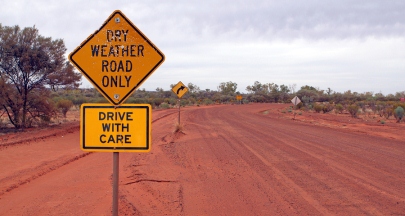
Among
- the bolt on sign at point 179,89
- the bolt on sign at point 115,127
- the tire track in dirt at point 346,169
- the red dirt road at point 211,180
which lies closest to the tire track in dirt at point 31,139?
the red dirt road at point 211,180

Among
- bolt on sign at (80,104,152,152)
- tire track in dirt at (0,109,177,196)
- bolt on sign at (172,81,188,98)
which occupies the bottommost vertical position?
tire track in dirt at (0,109,177,196)

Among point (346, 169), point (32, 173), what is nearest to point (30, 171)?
point (32, 173)

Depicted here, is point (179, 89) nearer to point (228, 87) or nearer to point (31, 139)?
point (31, 139)

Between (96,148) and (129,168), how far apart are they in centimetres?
689

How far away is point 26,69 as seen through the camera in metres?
24.0

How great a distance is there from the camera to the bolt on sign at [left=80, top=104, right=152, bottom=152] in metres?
4.75

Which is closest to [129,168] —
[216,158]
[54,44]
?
[216,158]

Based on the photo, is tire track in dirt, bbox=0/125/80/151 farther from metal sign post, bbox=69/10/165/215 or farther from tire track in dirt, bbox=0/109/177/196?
metal sign post, bbox=69/10/165/215

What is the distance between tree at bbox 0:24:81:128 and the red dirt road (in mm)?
8135

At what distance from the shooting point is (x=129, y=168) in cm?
1152

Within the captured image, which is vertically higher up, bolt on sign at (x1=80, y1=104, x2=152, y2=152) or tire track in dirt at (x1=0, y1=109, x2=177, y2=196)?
bolt on sign at (x1=80, y1=104, x2=152, y2=152)

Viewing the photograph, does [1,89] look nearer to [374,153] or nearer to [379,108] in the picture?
[374,153]

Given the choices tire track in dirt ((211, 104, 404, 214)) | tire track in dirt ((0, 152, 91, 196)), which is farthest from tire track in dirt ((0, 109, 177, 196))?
tire track in dirt ((211, 104, 404, 214))

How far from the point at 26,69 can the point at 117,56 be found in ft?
69.5
